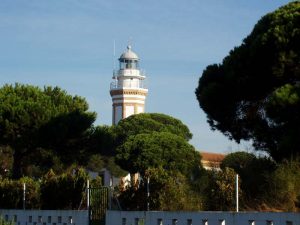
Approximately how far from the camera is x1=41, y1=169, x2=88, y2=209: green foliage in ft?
70.6

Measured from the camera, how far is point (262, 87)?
22.6 meters

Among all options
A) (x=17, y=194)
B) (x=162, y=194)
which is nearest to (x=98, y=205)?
(x=162, y=194)

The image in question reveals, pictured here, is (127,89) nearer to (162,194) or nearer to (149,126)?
(149,126)

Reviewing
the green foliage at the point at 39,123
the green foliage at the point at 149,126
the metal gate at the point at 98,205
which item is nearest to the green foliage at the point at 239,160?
the metal gate at the point at 98,205

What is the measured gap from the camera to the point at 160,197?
59.9 feet

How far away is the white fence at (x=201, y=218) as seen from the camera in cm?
1379

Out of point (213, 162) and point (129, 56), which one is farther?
point (129, 56)

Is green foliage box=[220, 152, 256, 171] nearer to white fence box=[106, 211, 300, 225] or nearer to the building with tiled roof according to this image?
the building with tiled roof

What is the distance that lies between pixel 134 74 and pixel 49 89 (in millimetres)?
40232

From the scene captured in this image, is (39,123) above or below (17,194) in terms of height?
above

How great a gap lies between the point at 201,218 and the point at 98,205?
4.58 metres

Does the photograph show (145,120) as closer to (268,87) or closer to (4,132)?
(4,132)

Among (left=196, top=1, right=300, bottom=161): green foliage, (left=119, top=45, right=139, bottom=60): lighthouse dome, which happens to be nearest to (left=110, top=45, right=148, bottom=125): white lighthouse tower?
(left=119, top=45, right=139, bottom=60): lighthouse dome

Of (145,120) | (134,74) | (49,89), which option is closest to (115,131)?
(145,120)
